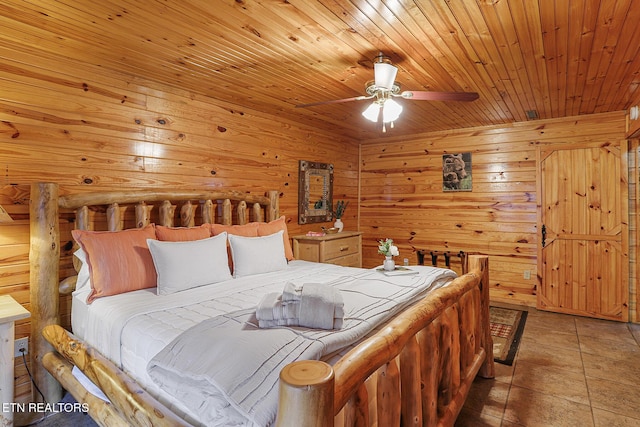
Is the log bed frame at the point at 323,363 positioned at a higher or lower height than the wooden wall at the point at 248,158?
lower

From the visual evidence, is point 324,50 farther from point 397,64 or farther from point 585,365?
point 585,365

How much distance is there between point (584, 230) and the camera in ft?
13.0

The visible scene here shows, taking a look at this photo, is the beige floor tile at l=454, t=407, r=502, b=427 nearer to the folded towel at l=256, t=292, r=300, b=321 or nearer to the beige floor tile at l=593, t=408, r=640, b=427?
the beige floor tile at l=593, t=408, r=640, b=427

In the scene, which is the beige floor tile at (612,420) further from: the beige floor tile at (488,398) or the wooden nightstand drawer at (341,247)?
the wooden nightstand drawer at (341,247)

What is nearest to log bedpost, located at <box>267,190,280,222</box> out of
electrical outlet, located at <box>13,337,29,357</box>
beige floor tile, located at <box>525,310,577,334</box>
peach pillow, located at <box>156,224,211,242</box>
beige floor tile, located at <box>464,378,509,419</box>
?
peach pillow, located at <box>156,224,211,242</box>

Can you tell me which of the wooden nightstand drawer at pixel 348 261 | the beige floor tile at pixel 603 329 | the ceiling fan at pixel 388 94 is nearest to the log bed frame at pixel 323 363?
the ceiling fan at pixel 388 94

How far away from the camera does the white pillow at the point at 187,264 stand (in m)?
2.20

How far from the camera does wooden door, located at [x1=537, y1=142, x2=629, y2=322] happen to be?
3783mm

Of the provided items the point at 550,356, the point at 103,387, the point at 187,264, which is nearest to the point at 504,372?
the point at 550,356

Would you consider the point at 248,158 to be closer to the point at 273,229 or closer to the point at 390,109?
the point at 273,229

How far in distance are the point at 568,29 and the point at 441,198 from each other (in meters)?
3.01

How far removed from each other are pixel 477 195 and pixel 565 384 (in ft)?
8.70

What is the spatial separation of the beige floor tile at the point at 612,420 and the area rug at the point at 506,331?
688 mm

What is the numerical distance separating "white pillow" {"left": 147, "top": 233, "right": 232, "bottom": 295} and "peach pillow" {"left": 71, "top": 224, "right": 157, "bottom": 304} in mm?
114
